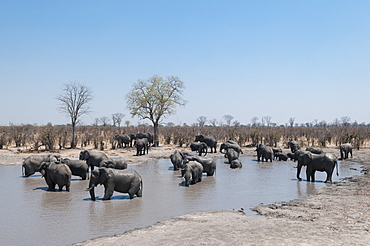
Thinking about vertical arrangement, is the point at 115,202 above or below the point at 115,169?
below

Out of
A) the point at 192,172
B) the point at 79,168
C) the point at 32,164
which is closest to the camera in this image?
the point at 192,172

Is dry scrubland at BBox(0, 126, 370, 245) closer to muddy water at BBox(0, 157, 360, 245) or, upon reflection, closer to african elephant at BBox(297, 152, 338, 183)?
muddy water at BBox(0, 157, 360, 245)

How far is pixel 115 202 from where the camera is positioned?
12.5m

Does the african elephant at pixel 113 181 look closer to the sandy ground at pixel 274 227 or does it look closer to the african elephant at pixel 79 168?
the sandy ground at pixel 274 227

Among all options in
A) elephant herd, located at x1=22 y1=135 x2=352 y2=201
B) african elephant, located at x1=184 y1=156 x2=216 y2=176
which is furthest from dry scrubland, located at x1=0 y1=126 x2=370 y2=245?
african elephant, located at x1=184 y1=156 x2=216 y2=176

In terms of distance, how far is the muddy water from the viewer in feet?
30.9

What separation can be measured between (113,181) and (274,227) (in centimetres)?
615

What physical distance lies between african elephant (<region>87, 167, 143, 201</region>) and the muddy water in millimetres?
331

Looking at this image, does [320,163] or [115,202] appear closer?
[115,202]

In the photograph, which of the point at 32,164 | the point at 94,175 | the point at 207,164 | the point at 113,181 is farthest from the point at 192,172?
the point at 32,164

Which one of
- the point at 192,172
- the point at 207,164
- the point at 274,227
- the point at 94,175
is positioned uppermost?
the point at 94,175

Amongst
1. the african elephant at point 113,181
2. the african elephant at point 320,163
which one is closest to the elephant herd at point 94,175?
the african elephant at point 113,181

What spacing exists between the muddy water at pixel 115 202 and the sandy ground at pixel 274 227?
0.79 metres

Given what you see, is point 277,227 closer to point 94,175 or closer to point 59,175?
point 94,175
